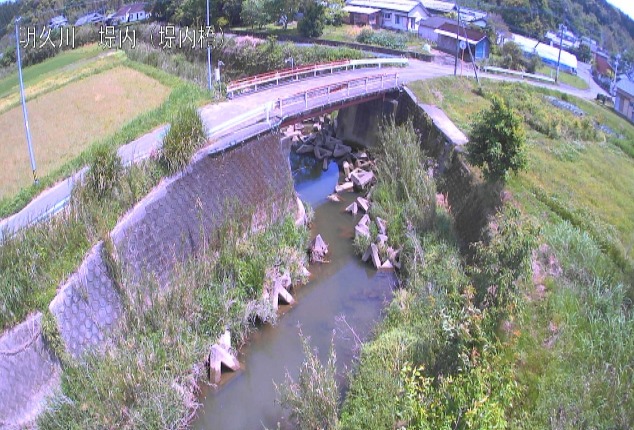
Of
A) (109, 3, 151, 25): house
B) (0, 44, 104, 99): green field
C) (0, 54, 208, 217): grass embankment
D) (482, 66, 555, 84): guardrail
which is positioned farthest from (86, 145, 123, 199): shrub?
(109, 3, 151, 25): house

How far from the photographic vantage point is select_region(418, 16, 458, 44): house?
187ft

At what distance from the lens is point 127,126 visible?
25094 mm

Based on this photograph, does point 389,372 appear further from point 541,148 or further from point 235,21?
point 235,21

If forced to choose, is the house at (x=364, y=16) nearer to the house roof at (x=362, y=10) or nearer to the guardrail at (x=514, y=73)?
the house roof at (x=362, y=10)

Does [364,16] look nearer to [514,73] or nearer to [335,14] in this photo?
[335,14]

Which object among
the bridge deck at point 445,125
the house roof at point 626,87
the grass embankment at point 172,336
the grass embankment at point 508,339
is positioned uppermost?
the house roof at point 626,87

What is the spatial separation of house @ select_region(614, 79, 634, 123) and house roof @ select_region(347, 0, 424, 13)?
24194 mm

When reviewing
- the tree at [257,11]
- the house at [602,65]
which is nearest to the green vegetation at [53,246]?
the tree at [257,11]

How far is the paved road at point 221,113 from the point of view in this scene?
16.9 metres

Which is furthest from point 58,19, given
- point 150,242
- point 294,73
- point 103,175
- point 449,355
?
point 449,355

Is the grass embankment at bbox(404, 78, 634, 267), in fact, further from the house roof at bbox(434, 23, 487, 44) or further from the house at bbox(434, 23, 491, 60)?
the house roof at bbox(434, 23, 487, 44)

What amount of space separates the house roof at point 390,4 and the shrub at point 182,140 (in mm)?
47062

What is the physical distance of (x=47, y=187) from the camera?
19547 millimetres

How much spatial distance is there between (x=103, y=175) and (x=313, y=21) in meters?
40.8
